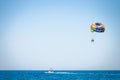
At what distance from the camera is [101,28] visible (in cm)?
4697

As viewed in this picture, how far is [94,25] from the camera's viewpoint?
48.1 meters

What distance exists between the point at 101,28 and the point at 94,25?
1.68 metres
